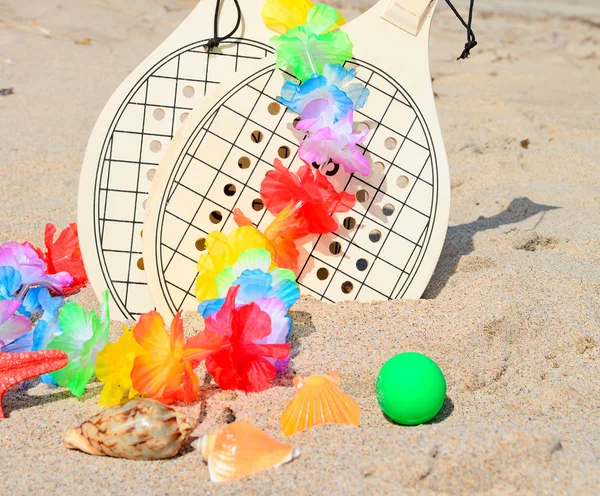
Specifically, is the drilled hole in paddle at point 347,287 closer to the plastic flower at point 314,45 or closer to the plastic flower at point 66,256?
the plastic flower at point 314,45

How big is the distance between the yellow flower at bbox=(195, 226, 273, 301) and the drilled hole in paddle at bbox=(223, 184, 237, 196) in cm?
11

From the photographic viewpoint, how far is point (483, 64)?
15.6ft

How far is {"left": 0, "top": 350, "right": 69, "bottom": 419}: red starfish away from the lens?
4.63ft

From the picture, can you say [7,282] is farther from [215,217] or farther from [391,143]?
[391,143]

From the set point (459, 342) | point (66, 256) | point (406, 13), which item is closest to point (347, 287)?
point (459, 342)

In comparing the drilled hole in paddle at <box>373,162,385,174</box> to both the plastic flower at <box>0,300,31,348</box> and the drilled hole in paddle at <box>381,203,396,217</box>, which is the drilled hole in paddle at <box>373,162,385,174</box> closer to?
the drilled hole in paddle at <box>381,203,396,217</box>

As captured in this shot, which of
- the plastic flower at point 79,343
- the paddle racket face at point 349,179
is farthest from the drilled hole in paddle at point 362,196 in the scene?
the plastic flower at point 79,343

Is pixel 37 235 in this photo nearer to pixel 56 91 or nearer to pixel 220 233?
pixel 220 233

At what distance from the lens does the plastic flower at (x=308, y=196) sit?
1.65 meters

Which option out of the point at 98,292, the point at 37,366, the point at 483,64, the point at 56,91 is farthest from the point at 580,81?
the point at 37,366

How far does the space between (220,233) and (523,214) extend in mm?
1177

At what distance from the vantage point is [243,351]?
141 centimetres

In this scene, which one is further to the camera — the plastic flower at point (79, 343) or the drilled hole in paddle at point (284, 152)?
the drilled hole in paddle at point (284, 152)

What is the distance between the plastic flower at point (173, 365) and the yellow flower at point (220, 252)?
224 millimetres
